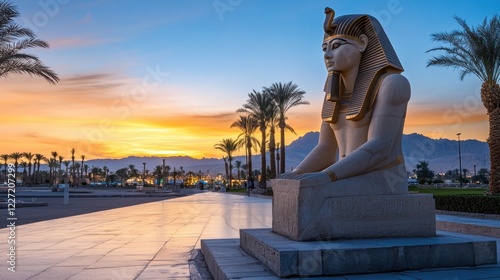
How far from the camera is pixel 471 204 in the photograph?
13695mm

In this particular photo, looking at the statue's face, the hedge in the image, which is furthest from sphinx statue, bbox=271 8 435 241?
the hedge

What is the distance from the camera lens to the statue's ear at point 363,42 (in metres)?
6.06

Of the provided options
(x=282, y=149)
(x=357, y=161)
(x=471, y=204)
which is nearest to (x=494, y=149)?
(x=471, y=204)

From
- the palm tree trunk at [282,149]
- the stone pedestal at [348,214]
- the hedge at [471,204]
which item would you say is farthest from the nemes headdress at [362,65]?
the palm tree trunk at [282,149]

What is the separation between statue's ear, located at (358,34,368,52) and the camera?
19.9 feet

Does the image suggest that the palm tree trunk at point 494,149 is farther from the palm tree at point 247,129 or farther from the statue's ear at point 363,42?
the palm tree at point 247,129

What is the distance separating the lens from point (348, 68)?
20.1 ft

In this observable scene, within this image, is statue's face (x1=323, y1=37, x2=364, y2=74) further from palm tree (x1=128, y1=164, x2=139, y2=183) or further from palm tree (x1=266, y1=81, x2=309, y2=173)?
palm tree (x1=128, y1=164, x2=139, y2=183)

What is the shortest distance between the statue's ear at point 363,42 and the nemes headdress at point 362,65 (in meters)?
0.04

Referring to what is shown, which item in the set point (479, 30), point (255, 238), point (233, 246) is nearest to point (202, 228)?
point (233, 246)

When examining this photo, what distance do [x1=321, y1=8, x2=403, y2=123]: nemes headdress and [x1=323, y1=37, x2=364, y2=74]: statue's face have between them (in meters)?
0.06

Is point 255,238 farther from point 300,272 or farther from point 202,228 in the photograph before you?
point 202,228

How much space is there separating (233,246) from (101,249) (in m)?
2.46

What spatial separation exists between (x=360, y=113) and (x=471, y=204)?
9.60 meters
